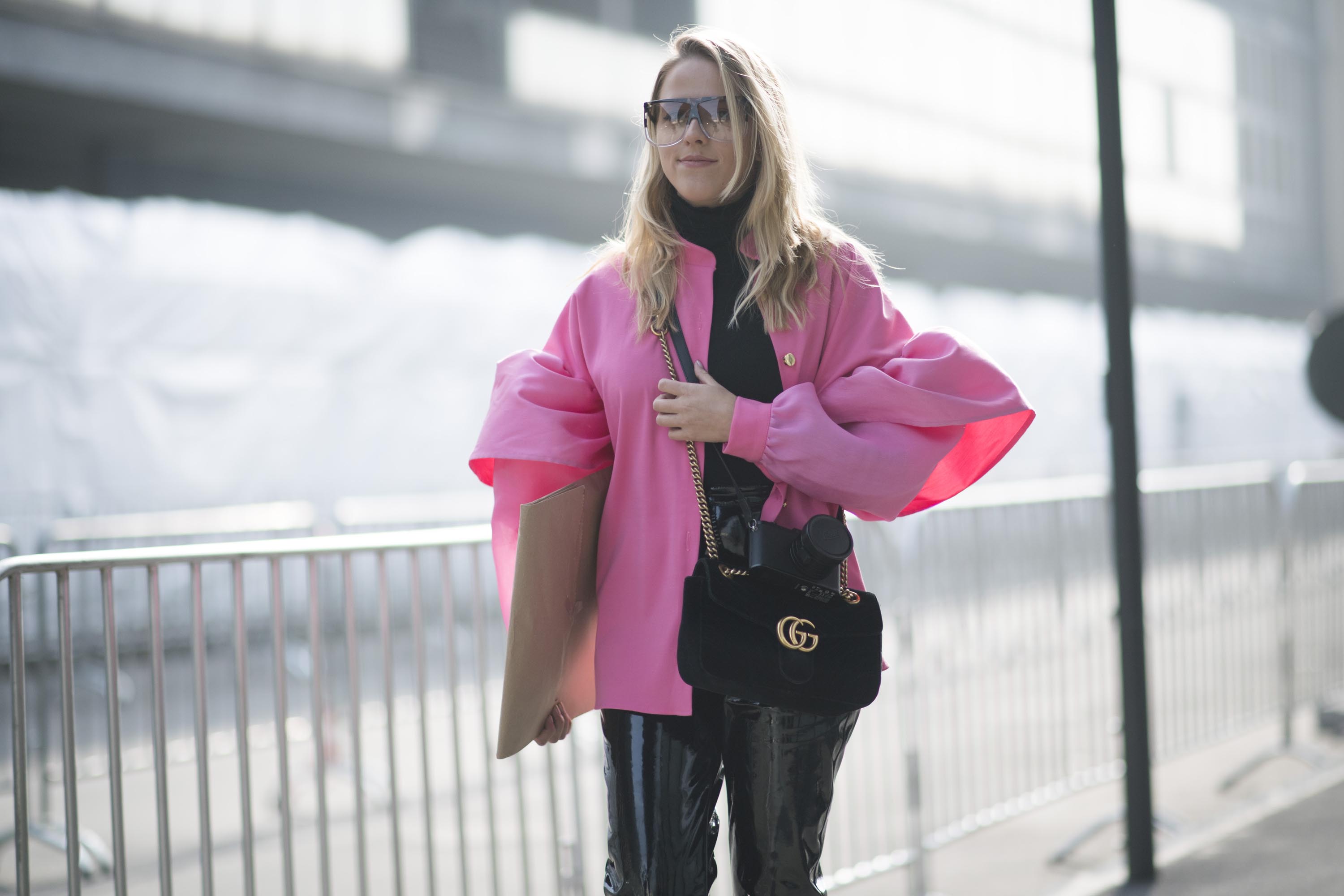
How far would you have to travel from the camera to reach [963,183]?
17.5 metres

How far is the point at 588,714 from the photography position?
4.95 metres

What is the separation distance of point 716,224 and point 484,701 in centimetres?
169

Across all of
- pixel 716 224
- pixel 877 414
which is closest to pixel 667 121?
pixel 716 224

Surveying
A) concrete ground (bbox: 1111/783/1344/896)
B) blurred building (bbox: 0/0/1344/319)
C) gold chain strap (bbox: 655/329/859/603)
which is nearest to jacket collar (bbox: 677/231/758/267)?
gold chain strap (bbox: 655/329/859/603)

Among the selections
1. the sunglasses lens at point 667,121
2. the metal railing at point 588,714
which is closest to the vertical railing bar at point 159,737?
the metal railing at point 588,714

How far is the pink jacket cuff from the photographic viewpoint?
1.95 meters

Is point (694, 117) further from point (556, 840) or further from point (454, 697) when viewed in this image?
point (556, 840)

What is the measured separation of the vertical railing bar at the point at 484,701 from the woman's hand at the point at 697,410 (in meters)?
1.44

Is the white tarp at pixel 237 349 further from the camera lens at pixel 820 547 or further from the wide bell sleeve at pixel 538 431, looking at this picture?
the camera lens at pixel 820 547

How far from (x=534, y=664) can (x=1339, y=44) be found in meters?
34.9

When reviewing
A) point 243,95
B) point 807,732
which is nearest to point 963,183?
point 243,95

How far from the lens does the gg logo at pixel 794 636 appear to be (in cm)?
193

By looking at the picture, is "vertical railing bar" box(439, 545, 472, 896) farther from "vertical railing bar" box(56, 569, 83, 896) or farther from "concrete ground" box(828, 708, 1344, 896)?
"concrete ground" box(828, 708, 1344, 896)

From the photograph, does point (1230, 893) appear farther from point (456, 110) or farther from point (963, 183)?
point (963, 183)
